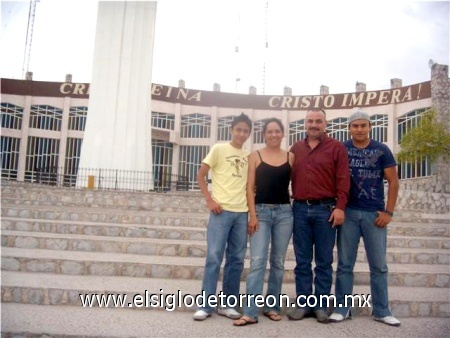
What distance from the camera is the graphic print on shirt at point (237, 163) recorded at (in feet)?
12.3

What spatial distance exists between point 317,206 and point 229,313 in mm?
1296

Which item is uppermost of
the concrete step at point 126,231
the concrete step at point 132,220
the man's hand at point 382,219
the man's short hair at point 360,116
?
the man's short hair at point 360,116

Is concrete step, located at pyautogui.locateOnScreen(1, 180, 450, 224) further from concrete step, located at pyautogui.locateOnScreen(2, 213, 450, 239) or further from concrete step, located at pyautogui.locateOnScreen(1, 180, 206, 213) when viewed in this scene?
concrete step, located at pyautogui.locateOnScreen(2, 213, 450, 239)

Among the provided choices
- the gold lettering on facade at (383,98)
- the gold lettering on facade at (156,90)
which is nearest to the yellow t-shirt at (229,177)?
the gold lettering on facade at (383,98)

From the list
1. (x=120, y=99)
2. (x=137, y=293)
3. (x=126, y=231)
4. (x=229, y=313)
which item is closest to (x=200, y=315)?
(x=229, y=313)

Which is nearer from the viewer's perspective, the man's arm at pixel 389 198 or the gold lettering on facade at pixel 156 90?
the man's arm at pixel 389 198

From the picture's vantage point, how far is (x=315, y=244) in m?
3.68

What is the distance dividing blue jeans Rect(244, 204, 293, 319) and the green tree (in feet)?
73.1

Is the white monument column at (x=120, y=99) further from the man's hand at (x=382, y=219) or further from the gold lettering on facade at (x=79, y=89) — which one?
the gold lettering on facade at (x=79, y=89)

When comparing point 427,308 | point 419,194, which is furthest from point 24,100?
point 427,308

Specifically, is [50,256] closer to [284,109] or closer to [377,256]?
[377,256]

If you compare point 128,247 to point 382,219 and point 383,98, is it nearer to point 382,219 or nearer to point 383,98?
point 382,219

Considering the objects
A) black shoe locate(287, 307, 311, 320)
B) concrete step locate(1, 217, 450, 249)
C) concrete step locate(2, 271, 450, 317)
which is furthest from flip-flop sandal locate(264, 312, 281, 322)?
concrete step locate(1, 217, 450, 249)

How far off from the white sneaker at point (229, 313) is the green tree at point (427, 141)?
2266cm
